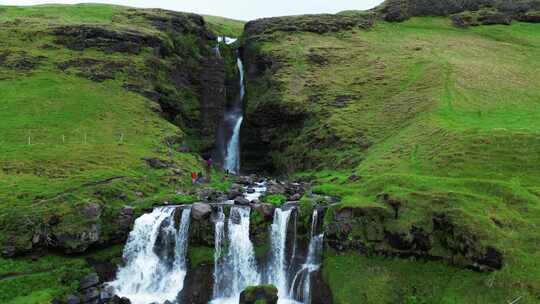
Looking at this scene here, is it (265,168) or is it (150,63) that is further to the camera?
(150,63)

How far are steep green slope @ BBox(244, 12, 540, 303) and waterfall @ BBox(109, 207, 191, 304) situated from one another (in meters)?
12.7

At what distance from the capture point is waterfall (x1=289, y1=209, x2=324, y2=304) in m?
34.2

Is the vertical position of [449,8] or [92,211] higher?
[449,8]

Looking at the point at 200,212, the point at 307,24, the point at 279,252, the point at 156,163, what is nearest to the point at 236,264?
the point at 279,252

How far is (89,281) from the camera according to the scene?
3359cm

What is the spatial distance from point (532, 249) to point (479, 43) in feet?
238

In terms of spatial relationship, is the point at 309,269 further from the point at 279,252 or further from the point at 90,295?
the point at 90,295

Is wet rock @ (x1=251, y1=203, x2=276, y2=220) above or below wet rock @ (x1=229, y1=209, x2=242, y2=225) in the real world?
above

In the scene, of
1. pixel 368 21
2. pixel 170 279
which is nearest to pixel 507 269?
pixel 170 279

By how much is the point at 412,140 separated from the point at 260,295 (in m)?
26.6

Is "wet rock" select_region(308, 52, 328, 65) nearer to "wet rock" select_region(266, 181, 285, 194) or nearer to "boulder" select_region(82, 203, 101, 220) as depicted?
"wet rock" select_region(266, 181, 285, 194)

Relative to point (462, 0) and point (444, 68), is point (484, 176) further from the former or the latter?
point (462, 0)

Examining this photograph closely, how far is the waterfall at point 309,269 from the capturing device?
34188 millimetres

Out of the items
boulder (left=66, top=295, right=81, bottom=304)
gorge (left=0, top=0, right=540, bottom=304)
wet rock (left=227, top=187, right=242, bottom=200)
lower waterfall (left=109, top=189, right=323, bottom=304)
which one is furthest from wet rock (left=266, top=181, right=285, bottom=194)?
boulder (left=66, top=295, right=81, bottom=304)
